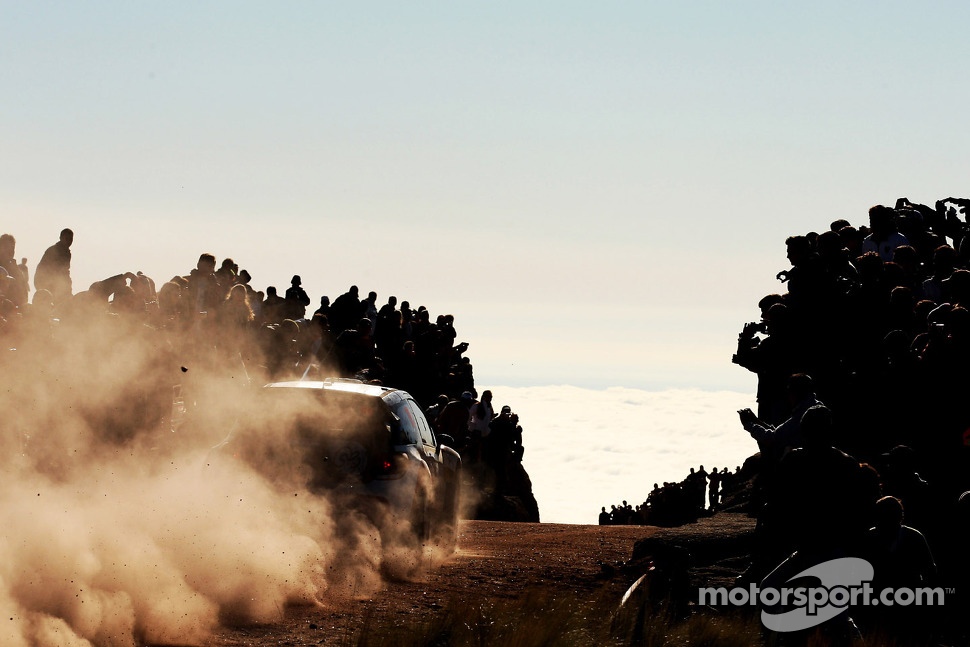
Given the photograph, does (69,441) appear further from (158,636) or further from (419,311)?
(419,311)

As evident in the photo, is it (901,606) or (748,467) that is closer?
(901,606)

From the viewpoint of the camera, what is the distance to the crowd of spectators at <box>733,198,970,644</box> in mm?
8711

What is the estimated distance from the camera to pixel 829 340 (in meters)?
13.5

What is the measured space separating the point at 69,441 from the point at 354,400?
378 centimetres

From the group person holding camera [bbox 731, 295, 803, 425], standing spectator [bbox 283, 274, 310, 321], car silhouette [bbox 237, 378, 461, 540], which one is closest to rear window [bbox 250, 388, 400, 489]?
car silhouette [bbox 237, 378, 461, 540]

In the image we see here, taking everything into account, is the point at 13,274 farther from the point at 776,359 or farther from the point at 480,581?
the point at 776,359

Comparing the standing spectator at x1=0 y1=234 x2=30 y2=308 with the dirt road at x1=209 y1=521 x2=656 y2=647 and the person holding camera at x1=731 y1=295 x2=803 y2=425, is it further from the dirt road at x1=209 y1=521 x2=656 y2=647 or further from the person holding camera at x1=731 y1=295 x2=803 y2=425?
the person holding camera at x1=731 y1=295 x2=803 y2=425

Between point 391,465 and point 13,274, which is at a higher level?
point 13,274

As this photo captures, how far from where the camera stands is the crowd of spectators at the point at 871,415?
8.71 m

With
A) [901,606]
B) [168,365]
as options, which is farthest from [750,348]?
[168,365]
